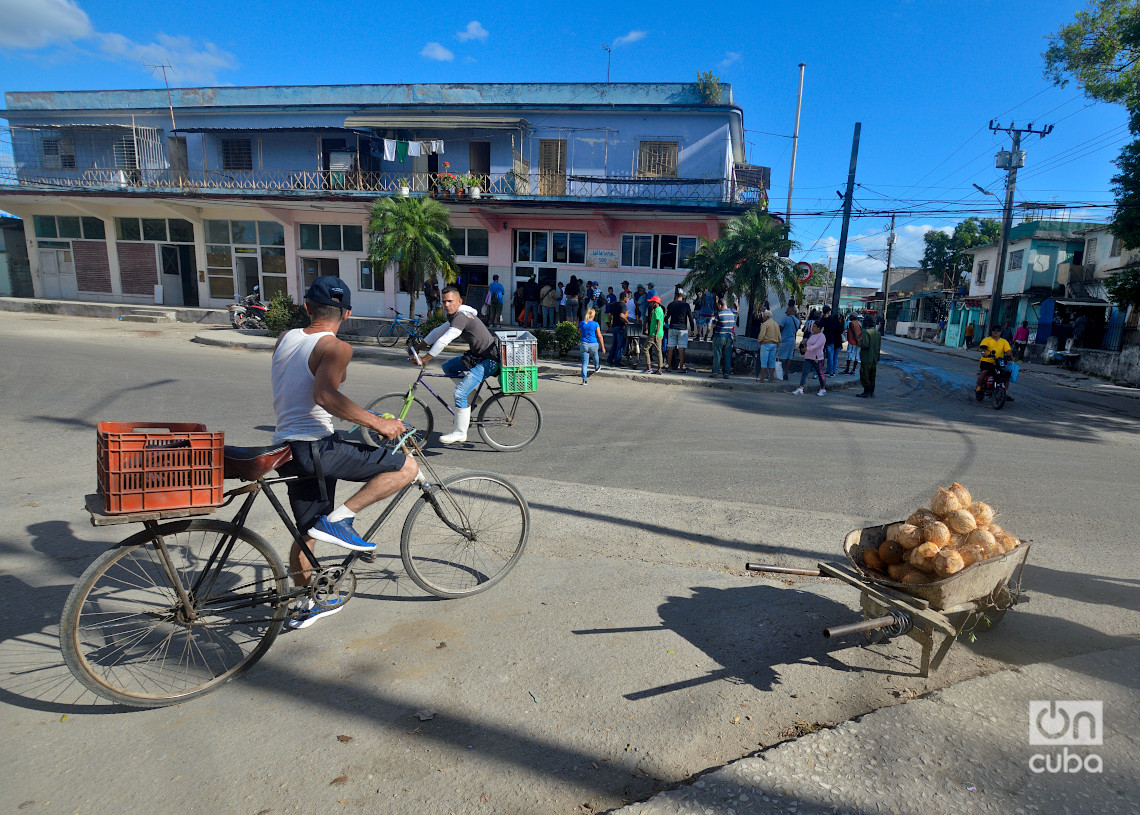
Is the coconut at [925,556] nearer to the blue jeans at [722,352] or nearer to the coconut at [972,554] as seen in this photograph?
the coconut at [972,554]

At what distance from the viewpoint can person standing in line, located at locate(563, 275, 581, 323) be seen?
20469mm

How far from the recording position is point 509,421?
24.9ft

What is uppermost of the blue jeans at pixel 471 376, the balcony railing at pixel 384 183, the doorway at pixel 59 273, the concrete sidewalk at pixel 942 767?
the balcony railing at pixel 384 183

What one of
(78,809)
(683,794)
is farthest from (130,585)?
(683,794)

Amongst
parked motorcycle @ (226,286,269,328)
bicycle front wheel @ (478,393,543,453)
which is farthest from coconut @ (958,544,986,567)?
parked motorcycle @ (226,286,269,328)

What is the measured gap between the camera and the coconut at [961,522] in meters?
3.47

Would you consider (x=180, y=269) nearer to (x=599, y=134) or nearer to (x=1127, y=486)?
(x=599, y=134)

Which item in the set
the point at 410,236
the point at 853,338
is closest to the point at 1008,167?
the point at 853,338

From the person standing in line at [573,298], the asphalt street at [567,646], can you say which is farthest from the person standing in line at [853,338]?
the person standing in line at [573,298]

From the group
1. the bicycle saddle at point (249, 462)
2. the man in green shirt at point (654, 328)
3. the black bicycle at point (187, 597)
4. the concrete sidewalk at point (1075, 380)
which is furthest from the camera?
the concrete sidewalk at point (1075, 380)

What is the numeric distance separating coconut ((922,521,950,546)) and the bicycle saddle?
3418mm

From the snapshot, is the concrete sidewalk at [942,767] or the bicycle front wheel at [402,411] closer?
the concrete sidewalk at [942,767]

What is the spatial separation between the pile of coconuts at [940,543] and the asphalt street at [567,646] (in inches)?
19.6

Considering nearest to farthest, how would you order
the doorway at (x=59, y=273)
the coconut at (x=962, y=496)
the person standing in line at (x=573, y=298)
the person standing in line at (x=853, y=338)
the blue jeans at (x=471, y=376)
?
the coconut at (x=962, y=496) → the blue jeans at (x=471, y=376) → the person standing in line at (x=853, y=338) → the person standing in line at (x=573, y=298) → the doorway at (x=59, y=273)
